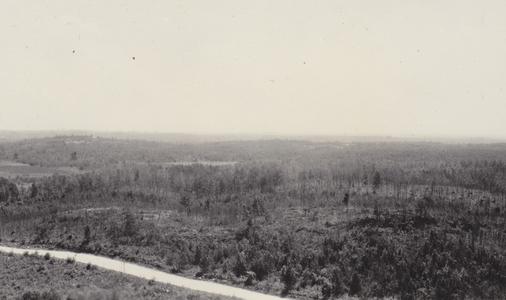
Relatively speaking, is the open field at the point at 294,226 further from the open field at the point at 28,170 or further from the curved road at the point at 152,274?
the open field at the point at 28,170

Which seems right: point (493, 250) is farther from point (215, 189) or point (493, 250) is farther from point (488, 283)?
point (215, 189)

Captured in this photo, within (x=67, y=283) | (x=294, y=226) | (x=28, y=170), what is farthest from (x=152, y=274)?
(x=28, y=170)

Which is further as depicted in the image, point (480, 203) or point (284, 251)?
point (480, 203)

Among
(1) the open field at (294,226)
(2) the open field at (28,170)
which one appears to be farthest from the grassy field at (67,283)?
(2) the open field at (28,170)

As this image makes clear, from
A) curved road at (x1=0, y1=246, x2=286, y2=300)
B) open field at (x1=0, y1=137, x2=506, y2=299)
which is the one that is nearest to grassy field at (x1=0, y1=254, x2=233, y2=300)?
curved road at (x1=0, y1=246, x2=286, y2=300)

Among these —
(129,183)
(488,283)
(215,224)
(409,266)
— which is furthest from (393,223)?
(129,183)
